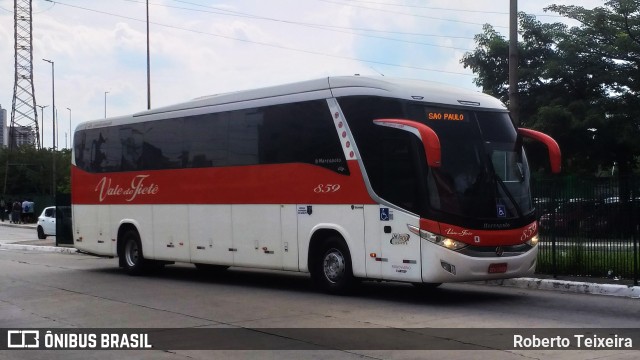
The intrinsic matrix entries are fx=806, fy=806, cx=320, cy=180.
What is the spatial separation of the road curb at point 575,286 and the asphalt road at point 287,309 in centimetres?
25

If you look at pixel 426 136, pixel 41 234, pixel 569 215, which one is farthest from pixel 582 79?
pixel 41 234

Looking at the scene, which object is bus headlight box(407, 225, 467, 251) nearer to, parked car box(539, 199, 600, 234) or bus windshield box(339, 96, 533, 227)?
bus windshield box(339, 96, 533, 227)

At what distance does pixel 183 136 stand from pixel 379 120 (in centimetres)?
571

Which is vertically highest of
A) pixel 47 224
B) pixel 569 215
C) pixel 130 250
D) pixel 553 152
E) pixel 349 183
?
pixel 553 152

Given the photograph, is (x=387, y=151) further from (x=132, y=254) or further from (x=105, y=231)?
(x=105, y=231)

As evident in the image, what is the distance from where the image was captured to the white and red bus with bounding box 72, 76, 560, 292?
495 inches

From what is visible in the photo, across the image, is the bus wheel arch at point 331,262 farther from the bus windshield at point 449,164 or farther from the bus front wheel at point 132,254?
the bus front wheel at point 132,254

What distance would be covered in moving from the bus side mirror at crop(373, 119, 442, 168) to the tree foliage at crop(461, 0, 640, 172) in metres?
18.8

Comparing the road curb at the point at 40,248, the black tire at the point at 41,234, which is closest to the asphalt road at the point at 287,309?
the road curb at the point at 40,248

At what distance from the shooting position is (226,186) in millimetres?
16203

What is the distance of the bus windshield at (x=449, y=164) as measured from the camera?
12.5 metres

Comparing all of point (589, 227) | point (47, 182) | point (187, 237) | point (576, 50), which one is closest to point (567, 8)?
point (576, 50)

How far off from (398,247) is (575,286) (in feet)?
12.9

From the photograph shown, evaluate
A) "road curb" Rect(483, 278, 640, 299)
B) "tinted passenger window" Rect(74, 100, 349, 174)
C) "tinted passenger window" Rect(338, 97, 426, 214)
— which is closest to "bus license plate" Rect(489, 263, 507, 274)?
"tinted passenger window" Rect(338, 97, 426, 214)
